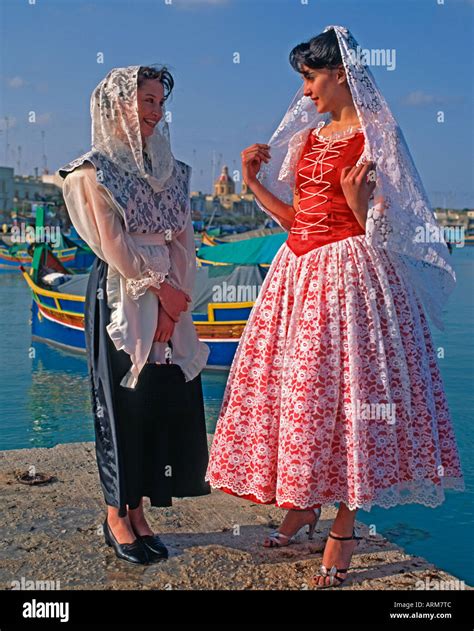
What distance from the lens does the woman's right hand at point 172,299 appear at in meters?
2.51

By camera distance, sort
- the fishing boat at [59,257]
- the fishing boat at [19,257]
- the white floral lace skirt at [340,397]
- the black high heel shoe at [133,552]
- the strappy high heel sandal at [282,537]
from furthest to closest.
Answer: the fishing boat at [19,257] < the fishing boat at [59,257] < the strappy high heel sandal at [282,537] < the black high heel shoe at [133,552] < the white floral lace skirt at [340,397]

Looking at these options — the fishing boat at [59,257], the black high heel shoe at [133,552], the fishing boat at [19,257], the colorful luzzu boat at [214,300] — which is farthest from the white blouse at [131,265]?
the fishing boat at [19,257]

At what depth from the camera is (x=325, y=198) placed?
2.46 m

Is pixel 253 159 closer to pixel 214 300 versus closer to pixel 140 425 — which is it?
pixel 140 425

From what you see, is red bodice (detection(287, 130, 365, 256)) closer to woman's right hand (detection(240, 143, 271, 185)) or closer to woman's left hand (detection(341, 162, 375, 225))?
woman's left hand (detection(341, 162, 375, 225))

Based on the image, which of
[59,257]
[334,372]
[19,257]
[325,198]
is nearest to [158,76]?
[325,198]

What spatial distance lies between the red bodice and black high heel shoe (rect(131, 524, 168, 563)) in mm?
1083

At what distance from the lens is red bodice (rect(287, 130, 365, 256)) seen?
7.97 feet

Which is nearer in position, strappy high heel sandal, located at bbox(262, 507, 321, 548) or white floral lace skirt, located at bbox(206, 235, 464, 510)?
white floral lace skirt, located at bbox(206, 235, 464, 510)

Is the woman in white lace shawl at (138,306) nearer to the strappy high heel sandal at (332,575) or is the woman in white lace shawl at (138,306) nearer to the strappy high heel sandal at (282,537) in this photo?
the strappy high heel sandal at (282,537)

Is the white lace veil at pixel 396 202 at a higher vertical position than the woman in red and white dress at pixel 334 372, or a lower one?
higher

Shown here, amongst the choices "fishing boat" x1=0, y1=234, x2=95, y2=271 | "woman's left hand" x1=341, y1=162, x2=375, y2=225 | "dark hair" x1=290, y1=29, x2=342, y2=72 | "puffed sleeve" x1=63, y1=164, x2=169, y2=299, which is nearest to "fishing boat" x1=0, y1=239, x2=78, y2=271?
"fishing boat" x1=0, y1=234, x2=95, y2=271

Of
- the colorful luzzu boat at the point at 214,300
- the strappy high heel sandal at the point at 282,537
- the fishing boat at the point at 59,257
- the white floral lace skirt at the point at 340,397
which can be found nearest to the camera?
the white floral lace skirt at the point at 340,397
